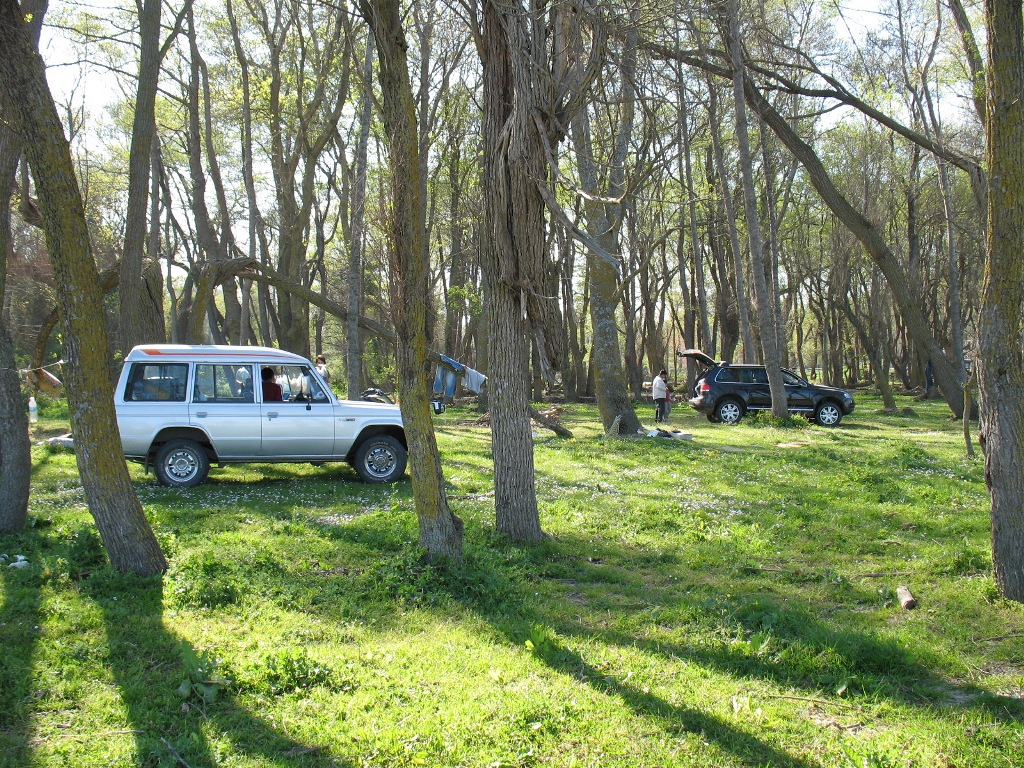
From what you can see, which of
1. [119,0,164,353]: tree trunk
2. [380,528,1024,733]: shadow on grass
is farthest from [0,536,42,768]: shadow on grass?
[119,0,164,353]: tree trunk

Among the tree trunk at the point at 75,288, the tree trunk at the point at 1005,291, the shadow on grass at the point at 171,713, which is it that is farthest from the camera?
the tree trunk at the point at 75,288

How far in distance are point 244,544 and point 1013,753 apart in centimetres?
667

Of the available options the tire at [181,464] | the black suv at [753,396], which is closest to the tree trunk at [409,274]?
the tire at [181,464]

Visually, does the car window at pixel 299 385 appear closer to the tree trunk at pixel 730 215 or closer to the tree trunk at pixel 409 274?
the tree trunk at pixel 409 274

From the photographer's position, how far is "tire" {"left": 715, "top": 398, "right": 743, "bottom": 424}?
896 inches

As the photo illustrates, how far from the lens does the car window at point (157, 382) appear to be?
11266mm

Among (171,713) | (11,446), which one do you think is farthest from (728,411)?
(171,713)

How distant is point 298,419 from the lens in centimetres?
1181

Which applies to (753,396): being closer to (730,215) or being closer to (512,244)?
(730,215)

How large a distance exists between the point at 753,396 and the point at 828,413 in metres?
2.20

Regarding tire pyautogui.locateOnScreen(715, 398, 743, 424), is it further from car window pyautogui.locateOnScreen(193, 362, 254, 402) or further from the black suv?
car window pyautogui.locateOnScreen(193, 362, 254, 402)

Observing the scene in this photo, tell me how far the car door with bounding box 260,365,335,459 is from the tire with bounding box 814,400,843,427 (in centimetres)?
1604

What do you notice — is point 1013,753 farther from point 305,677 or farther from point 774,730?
point 305,677

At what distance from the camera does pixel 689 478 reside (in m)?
11.7
